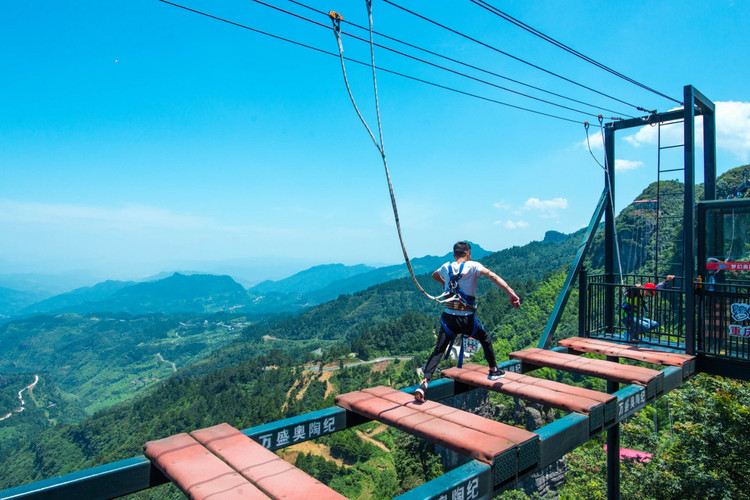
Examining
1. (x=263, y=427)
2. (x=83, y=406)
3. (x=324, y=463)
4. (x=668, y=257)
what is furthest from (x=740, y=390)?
(x=83, y=406)

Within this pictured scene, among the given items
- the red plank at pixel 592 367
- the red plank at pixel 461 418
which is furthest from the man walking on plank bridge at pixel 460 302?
the red plank at pixel 592 367

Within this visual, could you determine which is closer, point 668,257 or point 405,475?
point 668,257

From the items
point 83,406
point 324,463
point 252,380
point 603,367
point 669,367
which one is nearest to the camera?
point 603,367

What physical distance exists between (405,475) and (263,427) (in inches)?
2118

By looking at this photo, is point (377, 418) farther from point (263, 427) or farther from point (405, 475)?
point (405, 475)

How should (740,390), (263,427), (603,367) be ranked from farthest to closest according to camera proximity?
(740,390) → (603,367) → (263,427)

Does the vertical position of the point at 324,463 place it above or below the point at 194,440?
below

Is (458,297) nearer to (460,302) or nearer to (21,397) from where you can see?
(460,302)

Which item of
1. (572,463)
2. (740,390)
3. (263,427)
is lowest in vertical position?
(572,463)

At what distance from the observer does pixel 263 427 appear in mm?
4461

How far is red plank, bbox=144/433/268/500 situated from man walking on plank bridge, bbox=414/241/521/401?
2257 millimetres

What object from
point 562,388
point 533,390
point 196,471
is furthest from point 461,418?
point 196,471

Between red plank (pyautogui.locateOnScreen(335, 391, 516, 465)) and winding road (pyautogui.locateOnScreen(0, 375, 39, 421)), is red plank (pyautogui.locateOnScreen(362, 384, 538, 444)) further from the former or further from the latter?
winding road (pyautogui.locateOnScreen(0, 375, 39, 421))

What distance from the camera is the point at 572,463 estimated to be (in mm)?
33156
